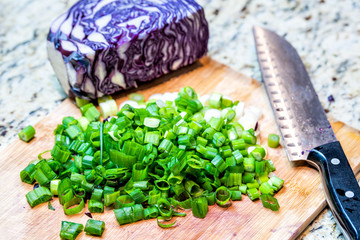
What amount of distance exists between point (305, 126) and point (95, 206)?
127 cm

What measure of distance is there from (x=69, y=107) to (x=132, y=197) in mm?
929

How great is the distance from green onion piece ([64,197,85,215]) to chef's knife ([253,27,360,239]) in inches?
46.6

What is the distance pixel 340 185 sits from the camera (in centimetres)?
254

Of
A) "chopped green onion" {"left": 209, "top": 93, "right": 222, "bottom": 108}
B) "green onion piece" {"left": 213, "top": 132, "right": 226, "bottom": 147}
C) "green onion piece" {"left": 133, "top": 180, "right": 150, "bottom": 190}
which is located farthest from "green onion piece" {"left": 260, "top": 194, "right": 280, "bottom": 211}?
"chopped green onion" {"left": 209, "top": 93, "right": 222, "bottom": 108}

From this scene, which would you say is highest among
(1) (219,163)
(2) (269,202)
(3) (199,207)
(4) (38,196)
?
(4) (38,196)

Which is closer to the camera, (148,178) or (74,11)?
(148,178)

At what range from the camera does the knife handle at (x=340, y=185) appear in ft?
7.85

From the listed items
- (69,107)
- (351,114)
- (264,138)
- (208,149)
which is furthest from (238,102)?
(69,107)

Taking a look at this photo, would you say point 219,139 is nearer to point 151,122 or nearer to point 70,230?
point 151,122

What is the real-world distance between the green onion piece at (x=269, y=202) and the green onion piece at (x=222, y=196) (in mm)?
178

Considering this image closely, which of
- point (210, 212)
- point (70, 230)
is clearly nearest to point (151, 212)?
point (210, 212)

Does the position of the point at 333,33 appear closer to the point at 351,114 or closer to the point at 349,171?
the point at 351,114

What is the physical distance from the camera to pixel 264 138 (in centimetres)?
304

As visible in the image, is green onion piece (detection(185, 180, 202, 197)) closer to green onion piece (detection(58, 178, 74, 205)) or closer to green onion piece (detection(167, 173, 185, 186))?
green onion piece (detection(167, 173, 185, 186))
